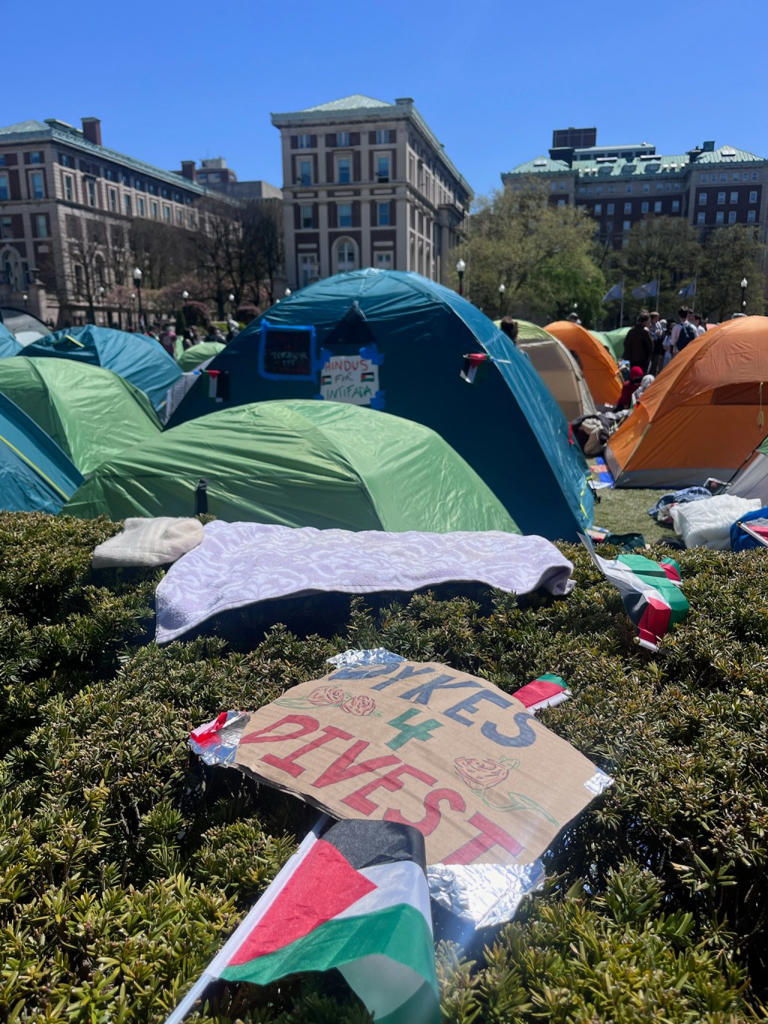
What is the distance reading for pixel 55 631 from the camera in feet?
9.55

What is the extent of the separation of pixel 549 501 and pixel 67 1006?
5701 millimetres

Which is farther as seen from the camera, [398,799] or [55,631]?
[55,631]

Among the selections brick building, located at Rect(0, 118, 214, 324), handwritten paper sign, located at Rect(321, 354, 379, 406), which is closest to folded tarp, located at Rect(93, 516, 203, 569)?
handwritten paper sign, located at Rect(321, 354, 379, 406)

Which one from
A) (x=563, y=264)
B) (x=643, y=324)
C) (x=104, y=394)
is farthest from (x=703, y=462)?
(x=563, y=264)

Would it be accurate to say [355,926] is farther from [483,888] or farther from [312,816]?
[312,816]

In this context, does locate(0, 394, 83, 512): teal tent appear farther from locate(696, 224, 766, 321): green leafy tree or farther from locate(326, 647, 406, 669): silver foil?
locate(696, 224, 766, 321): green leafy tree

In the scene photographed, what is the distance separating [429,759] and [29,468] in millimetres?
5492

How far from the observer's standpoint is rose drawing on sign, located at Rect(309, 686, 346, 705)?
6.99ft

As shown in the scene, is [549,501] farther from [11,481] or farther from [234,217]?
[234,217]

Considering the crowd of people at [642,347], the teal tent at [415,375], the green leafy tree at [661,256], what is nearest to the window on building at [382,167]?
the green leafy tree at [661,256]

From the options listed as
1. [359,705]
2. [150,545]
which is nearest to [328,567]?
[150,545]

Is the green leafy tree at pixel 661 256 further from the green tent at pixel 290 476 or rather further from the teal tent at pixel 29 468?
the green tent at pixel 290 476

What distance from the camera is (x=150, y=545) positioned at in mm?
3252

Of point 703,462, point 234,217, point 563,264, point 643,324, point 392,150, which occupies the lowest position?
point 703,462
